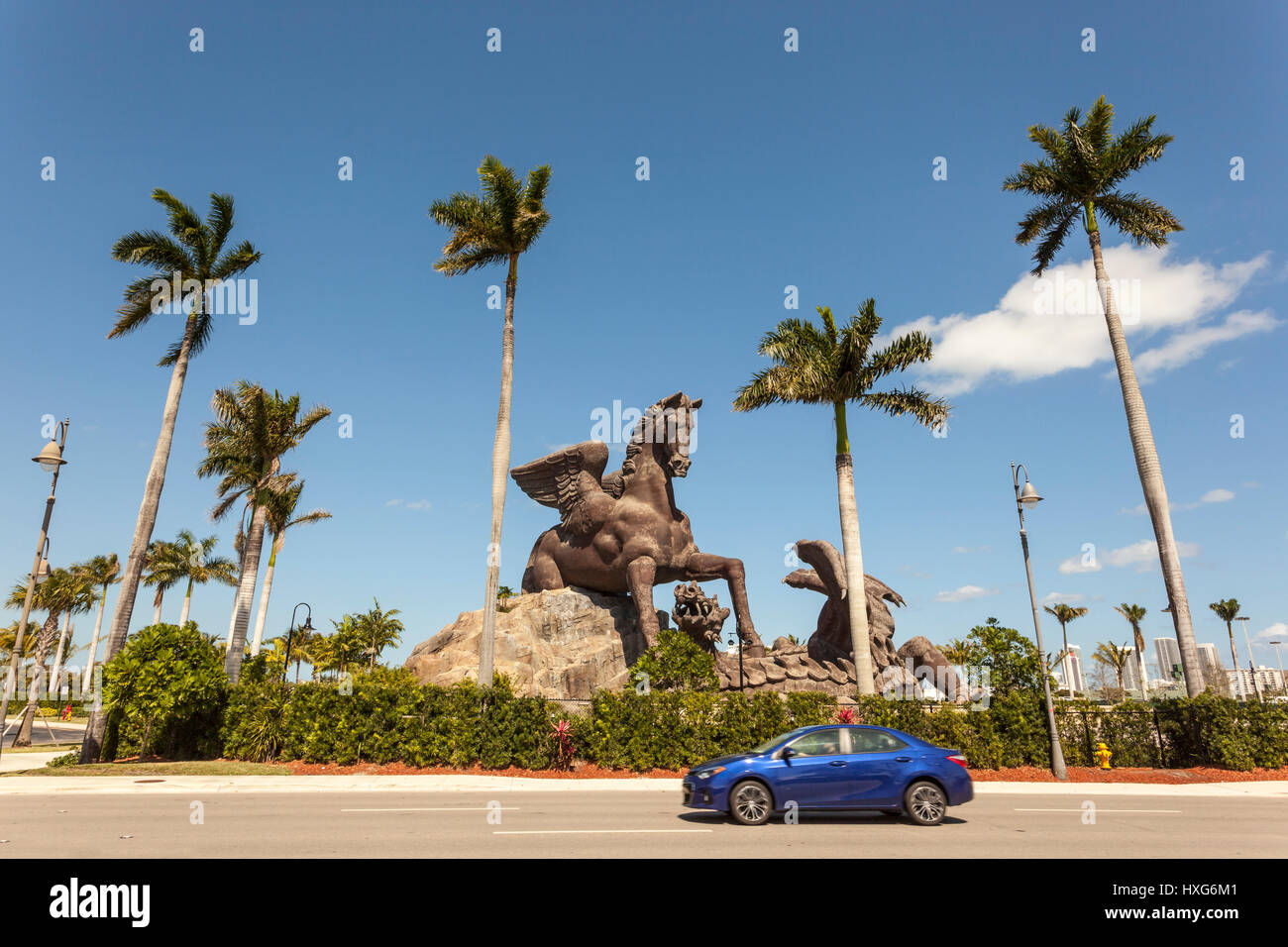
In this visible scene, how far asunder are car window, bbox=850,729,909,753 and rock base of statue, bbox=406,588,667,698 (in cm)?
1474

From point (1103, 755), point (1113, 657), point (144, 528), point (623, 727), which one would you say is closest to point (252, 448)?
point (144, 528)

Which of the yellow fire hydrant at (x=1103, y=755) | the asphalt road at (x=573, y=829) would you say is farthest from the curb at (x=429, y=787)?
the yellow fire hydrant at (x=1103, y=755)

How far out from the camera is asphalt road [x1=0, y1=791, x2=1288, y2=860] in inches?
346

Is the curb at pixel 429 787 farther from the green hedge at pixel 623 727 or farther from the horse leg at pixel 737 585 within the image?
the horse leg at pixel 737 585

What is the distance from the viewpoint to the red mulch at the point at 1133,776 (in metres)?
18.2

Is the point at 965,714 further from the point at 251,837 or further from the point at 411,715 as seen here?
the point at 251,837

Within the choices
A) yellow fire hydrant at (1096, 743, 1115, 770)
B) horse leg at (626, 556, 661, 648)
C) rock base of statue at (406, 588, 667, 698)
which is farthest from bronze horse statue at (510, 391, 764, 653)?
yellow fire hydrant at (1096, 743, 1115, 770)

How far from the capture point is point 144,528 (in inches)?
869

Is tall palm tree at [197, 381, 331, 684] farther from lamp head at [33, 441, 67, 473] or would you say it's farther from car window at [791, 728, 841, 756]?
car window at [791, 728, 841, 756]

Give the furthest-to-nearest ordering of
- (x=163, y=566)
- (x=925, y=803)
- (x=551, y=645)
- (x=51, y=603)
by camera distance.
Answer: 1. (x=163, y=566)
2. (x=51, y=603)
3. (x=551, y=645)
4. (x=925, y=803)

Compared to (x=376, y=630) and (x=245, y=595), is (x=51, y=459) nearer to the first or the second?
(x=245, y=595)

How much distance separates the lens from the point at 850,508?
2270 centimetres

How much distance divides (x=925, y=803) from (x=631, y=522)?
55.6 feet
